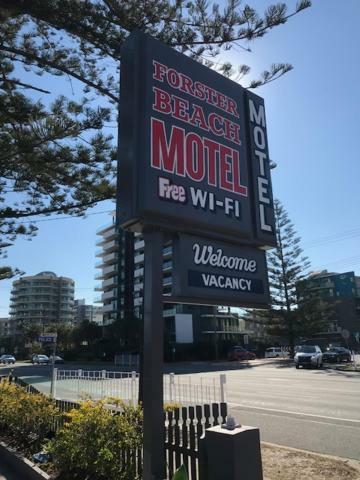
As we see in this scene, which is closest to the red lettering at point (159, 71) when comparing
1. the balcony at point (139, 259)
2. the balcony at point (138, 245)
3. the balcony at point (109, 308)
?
the balcony at point (138, 245)

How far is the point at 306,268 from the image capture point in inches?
2076

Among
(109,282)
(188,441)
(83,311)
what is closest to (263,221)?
(188,441)

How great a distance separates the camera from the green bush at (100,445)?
5.30 m

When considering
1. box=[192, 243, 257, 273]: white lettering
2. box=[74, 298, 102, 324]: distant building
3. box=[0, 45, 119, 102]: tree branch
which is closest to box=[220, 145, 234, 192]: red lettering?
box=[192, 243, 257, 273]: white lettering

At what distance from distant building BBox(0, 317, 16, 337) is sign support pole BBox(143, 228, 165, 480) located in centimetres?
15096

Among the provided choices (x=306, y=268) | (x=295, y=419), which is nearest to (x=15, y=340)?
(x=306, y=268)

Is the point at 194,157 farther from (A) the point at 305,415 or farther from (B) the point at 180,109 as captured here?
(A) the point at 305,415

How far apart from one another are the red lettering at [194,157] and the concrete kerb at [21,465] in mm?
4377

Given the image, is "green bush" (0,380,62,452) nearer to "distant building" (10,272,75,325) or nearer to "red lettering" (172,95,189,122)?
"red lettering" (172,95,189,122)

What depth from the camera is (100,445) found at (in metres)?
5.50

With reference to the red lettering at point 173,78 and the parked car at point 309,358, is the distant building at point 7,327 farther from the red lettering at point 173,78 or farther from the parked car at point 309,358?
the red lettering at point 173,78

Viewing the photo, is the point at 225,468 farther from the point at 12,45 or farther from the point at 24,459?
the point at 12,45

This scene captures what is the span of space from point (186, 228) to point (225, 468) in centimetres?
255

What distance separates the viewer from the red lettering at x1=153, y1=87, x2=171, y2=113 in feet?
17.7
